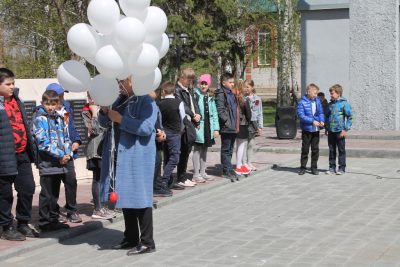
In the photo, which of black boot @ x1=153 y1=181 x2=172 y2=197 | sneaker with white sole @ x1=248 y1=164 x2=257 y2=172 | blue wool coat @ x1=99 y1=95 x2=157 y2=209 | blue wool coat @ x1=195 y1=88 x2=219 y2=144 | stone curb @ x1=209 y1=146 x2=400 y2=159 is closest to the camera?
blue wool coat @ x1=99 y1=95 x2=157 y2=209

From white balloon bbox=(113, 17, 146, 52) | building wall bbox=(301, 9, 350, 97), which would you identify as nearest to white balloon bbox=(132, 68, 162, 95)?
white balloon bbox=(113, 17, 146, 52)

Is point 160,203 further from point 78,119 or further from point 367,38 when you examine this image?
point 367,38

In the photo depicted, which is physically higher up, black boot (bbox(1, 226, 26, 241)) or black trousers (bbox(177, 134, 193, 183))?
black trousers (bbox(177, 134, 193, 183))

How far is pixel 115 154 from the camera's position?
8.13 metres

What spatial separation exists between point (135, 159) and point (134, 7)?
1569mm

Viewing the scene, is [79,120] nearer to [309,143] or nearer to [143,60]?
[309,143]

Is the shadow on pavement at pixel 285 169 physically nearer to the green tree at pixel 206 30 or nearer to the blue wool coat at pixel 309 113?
the blue wool coat at pixel 309 113

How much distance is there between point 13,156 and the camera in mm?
8273

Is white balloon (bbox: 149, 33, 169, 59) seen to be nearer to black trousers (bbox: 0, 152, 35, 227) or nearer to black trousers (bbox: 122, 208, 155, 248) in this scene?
black trousers (bbox: 122, 208, 155, 248)

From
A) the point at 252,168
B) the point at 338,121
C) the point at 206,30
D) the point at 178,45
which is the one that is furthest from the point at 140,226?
the point at 206,30

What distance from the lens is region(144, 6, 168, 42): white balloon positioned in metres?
7.79

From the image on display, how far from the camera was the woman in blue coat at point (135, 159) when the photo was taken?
783 centimetres

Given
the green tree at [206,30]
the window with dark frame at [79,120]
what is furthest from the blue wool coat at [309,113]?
the green tree at [206,30]

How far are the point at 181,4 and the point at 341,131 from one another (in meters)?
20.1
